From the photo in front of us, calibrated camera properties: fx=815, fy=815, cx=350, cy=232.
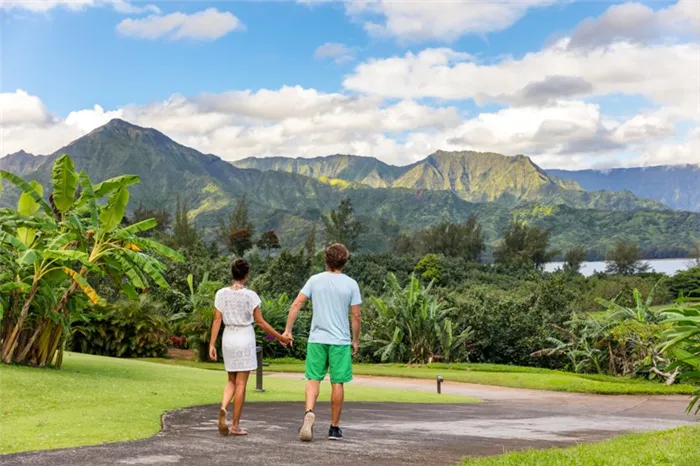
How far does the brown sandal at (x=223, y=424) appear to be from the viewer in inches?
348

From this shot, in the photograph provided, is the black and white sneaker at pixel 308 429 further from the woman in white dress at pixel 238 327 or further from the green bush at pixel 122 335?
the green bush at pixel 122 335

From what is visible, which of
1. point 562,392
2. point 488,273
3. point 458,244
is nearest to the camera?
point 562,392

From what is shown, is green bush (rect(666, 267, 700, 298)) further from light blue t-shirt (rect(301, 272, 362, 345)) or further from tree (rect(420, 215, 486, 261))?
light blue t-shirt (rect(301, 272, 362, 345))

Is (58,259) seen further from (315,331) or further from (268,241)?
(268,241)

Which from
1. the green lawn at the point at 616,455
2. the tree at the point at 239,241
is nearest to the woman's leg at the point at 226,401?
the green lawn at the point at 616,455

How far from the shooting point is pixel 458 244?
88875 millimetres

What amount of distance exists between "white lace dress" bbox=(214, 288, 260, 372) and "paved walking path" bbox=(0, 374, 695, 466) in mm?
838

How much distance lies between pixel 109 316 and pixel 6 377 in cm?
1216

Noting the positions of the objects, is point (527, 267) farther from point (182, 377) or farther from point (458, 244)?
point (182, 377)

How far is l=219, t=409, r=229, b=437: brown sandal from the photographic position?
29.0 feet

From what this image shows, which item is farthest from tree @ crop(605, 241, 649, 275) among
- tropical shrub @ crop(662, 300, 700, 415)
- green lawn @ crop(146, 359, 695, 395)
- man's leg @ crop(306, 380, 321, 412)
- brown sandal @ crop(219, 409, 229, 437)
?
brown sandal @ crop(219, 409, 229, 437)

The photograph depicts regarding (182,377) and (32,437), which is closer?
(32,437)

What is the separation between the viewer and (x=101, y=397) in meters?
12.4

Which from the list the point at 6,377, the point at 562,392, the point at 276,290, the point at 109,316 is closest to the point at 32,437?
the point at 6,377
